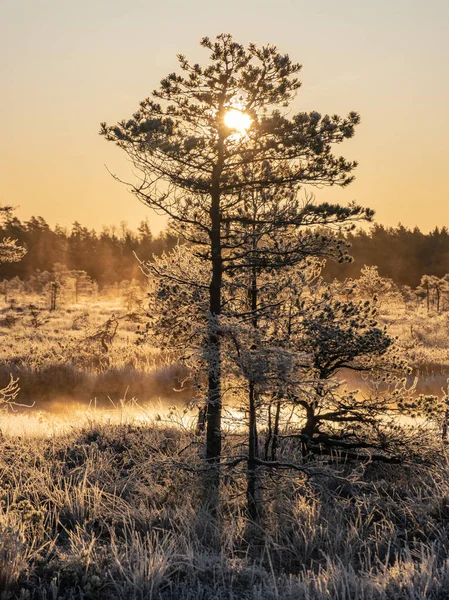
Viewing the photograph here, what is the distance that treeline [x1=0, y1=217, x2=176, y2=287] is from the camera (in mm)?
68875

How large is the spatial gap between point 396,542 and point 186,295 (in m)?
4.29

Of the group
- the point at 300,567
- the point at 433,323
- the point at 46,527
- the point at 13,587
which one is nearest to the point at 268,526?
the point at 300,567

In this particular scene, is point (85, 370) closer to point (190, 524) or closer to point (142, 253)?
point (190, 524)

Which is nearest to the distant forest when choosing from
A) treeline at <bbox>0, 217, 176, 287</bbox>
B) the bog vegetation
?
treeline at <bbox>0, 217, 176, 287</bbox>

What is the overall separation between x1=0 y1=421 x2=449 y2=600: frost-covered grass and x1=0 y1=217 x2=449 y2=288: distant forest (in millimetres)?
50009

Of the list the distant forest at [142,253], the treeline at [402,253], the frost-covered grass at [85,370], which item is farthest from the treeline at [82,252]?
the frost-covered grass at [85,370]

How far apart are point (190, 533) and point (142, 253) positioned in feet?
231

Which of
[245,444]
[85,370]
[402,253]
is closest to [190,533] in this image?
[245,444]

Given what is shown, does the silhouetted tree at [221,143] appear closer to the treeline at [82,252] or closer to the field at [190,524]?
the field at [190,524]

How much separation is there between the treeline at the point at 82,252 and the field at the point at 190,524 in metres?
56.7

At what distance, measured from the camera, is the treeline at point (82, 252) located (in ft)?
226

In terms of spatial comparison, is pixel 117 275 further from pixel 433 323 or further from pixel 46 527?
pixel 46 527

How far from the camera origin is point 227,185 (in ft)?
27.1

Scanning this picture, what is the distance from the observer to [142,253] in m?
75.8
